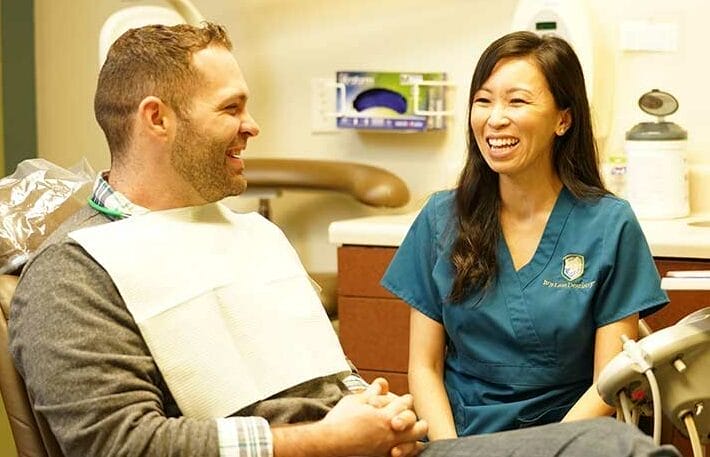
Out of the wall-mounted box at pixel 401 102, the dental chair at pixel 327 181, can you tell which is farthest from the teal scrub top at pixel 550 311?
the wall-mounted box at pixel 401 102

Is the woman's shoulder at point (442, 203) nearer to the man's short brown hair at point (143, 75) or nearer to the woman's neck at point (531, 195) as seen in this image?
the woman's neck at point (531, 195)

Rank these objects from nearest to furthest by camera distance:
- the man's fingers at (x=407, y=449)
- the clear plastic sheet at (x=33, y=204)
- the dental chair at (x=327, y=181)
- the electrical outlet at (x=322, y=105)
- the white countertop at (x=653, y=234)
Answer: the man's fingers at (x=407, y=449), the clear plastic sheet at (x=33, y=204), the white countertop at (x=653, y=234), the dental chair at (x=327, y=181), the electrical outlet at (x=322, y=105)

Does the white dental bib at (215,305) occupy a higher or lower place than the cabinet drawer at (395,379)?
higher

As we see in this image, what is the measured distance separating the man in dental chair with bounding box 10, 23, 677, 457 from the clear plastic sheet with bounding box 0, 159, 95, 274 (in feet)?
0.56

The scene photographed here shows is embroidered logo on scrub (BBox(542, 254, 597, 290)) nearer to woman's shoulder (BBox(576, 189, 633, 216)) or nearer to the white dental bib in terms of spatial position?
woman's shoulder (BBox(576, 189, 633, 216))

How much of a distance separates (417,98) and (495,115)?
122cm

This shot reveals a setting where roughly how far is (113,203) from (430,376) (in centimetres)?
68

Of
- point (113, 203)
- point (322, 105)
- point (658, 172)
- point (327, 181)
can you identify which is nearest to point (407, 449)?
point (113, 203)

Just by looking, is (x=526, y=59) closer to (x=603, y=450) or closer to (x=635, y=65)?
(x=603, y=450)

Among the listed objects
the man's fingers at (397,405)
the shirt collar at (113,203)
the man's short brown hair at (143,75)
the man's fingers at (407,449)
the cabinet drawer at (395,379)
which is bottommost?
the cabinet drawer at (395,379)

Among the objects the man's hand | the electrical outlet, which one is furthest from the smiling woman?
the electrical outlet

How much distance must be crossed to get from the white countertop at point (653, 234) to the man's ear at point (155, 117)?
3.50ft

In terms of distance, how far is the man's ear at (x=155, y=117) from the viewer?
174cm

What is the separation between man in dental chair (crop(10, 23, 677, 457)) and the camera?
1.53 meters
